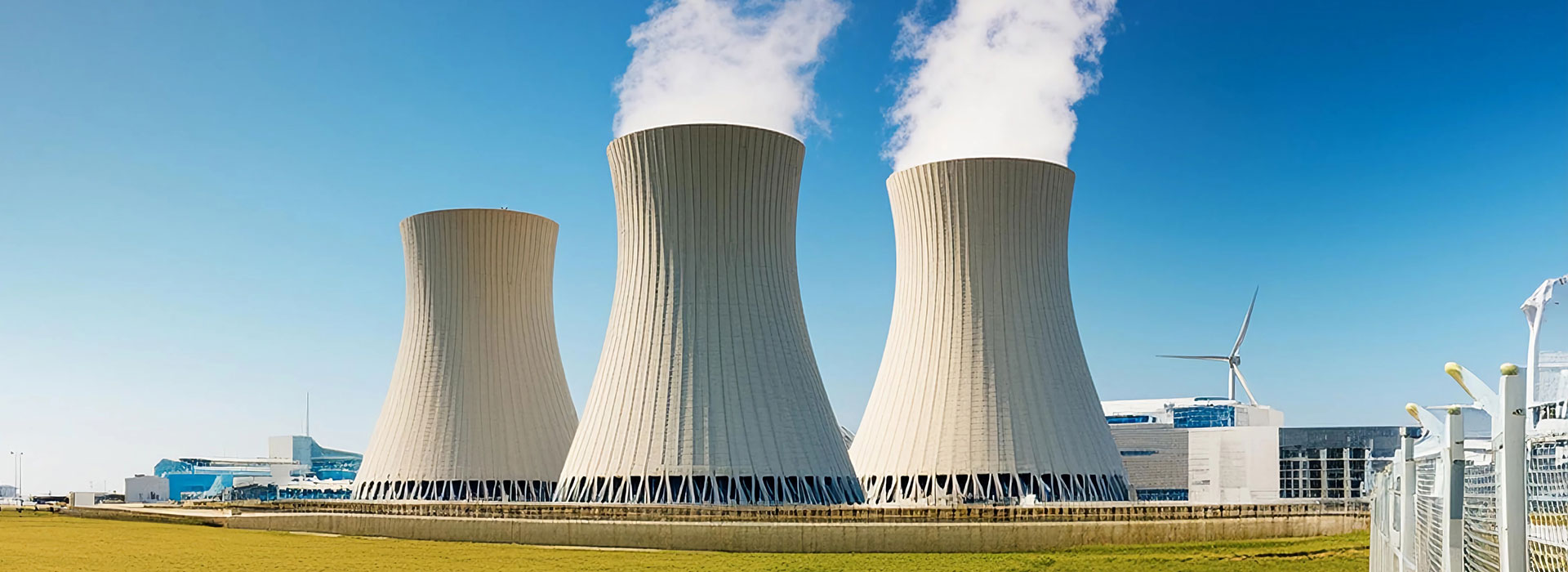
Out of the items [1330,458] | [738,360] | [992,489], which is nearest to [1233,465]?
[1330,458]

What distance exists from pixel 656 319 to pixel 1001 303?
10.3 metres

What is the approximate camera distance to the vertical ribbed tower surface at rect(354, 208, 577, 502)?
43531 millimetres

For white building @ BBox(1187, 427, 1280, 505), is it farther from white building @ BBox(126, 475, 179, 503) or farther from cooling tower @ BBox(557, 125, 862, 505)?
white building @ BBox(126, 475, 179, 503)

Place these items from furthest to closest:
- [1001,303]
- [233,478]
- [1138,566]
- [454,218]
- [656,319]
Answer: [233,478]
[454,218]
[1001,303]
[656,319]
[1138,566]

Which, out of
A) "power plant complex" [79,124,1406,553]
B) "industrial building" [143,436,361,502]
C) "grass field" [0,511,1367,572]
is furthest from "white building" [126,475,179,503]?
"grass field" [0,511,1367,572]

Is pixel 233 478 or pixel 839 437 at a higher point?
pixel 839 437

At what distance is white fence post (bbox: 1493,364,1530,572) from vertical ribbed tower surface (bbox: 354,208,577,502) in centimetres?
4128

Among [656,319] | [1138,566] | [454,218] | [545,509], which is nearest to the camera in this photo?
[1138,566]

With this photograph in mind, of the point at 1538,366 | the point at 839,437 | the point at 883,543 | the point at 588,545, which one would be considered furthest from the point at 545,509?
the point at 1538,366

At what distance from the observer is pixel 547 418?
4584 cm

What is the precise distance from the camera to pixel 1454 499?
5078mm

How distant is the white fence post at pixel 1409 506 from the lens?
733cm

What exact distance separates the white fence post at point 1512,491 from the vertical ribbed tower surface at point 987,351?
33276 millimetres

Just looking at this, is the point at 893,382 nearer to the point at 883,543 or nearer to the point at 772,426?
the point at 772,426
